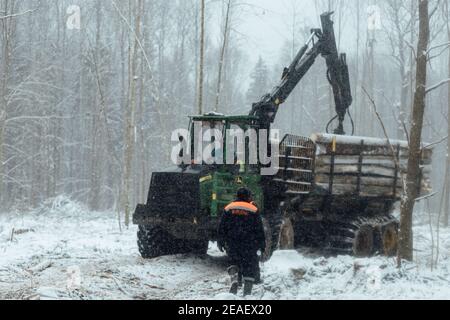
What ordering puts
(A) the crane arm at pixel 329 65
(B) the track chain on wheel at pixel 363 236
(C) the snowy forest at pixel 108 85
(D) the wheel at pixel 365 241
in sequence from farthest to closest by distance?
1. (C) the snowy forest at pixel 108 85
2. (A) the crane arm at pixel 329 65
3. (D) the wheel at pixel 365 241
4. (B) the track chain on wheel at pixel 363 236

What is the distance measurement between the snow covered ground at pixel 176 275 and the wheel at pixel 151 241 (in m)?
0.31

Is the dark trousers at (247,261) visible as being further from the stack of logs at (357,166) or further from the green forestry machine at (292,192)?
the stack of logs at (357,166)

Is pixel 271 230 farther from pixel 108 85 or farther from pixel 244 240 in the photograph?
pixel 108 85

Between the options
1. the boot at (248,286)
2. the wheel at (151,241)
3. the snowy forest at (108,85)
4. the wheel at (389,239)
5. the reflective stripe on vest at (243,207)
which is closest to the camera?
the boot at (248,286)

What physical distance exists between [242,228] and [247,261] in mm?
522

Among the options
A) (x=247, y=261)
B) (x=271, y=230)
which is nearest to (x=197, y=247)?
(x=271, y=230)

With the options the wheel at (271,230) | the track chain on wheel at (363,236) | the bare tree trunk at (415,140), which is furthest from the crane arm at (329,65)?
the bare tree trunk at (415,140)

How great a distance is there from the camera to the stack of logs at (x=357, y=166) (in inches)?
506

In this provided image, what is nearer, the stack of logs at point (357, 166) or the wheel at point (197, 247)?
the stack of logs at point (357, 166)

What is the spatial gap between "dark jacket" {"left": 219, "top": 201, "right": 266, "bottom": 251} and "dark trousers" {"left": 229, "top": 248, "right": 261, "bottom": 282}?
5cm

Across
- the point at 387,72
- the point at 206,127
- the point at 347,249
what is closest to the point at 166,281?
the point at 206,127

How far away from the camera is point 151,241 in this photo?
40.7 ft
